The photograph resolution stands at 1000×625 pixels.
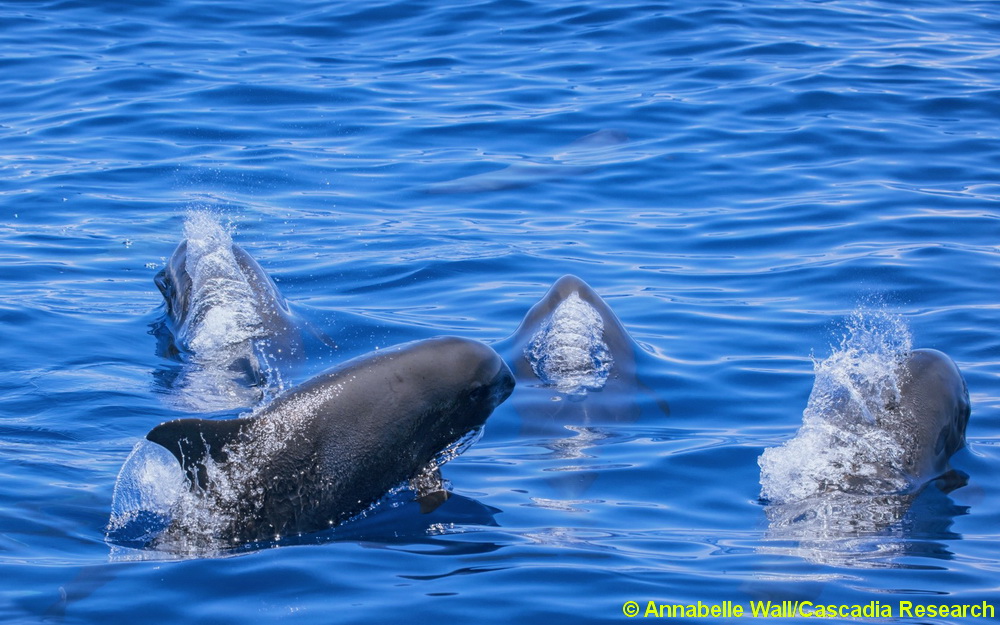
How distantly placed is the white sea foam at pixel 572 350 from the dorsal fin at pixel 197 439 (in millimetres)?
3393

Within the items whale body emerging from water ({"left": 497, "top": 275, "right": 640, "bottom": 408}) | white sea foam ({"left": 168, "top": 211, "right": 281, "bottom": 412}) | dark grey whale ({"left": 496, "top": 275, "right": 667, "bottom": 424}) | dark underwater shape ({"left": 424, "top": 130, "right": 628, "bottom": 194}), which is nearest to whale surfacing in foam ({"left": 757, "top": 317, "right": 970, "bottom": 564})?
dark grey whale ({"left": 496, "top": 275, "right": 667, "bottom": 424})

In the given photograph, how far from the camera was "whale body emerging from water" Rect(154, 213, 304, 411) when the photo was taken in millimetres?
10508

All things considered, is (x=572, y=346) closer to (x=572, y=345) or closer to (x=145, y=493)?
(x=572, y=345)

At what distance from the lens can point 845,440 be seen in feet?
29.2

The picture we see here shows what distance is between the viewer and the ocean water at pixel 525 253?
7.14 meters

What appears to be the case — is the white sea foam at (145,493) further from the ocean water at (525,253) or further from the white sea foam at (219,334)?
the white sea foam at (219,334)

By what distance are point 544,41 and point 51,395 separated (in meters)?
15.5

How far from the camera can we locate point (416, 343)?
8555mm

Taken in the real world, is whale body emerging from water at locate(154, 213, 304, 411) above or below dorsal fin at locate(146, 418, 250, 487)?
above

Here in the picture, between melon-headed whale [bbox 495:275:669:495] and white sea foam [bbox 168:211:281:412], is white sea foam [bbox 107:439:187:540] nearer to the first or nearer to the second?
white sea foam [bbox 168:211:281:412]

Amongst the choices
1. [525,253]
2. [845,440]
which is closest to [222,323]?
[525,253]

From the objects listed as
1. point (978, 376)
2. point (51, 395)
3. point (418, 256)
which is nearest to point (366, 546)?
point (51, 395)

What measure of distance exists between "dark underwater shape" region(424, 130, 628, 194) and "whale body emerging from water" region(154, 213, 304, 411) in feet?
14.2

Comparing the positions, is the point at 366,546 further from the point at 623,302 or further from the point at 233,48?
the point at 233,48
